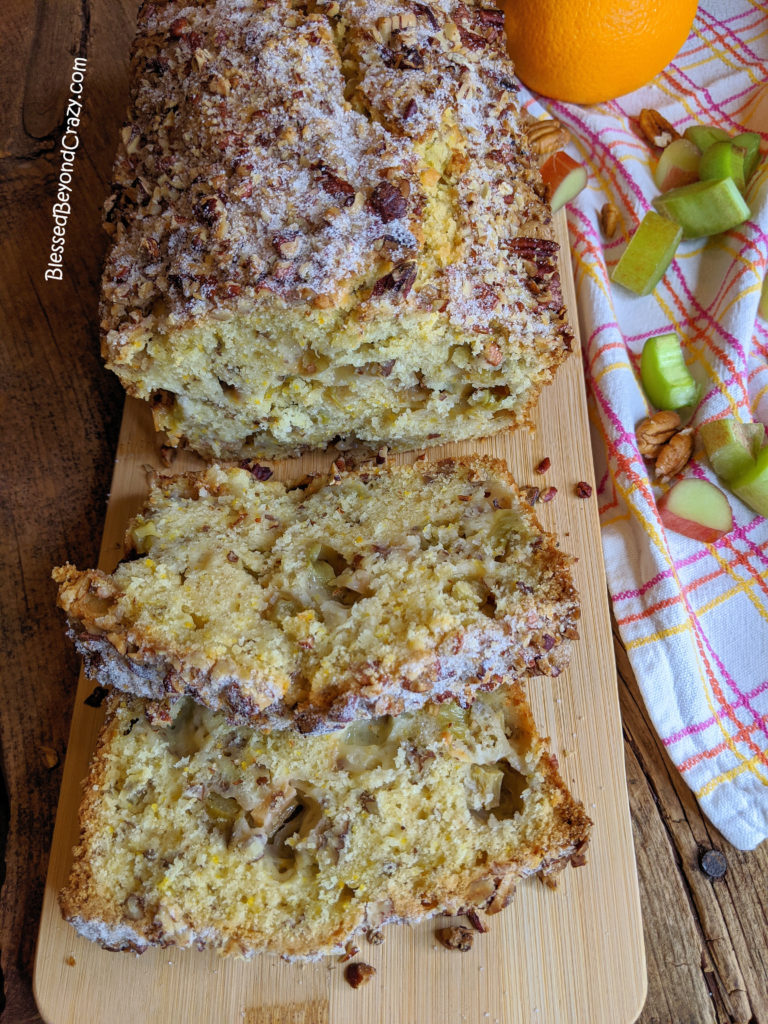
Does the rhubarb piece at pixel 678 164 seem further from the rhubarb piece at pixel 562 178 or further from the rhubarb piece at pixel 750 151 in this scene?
the rhubarb piece at pixel 562 178

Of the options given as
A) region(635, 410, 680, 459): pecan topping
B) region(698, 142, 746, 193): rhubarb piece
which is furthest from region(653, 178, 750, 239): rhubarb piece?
region(635, 410, 680, 459): pecan topping

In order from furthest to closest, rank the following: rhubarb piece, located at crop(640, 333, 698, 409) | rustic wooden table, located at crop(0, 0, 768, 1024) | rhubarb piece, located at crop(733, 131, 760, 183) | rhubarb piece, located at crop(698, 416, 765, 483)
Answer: rhubarb piece, located at crop(733, 131, 760, 183) → rhubarb piece, located at crop(640, 333, 698, 409) → rhubarb piece, located at crop(698, 416, 765, 483) → rustic wooden table, located at crop(0, 0, 768, 1024)

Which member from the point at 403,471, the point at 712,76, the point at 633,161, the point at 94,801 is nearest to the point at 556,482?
the point at 403,471

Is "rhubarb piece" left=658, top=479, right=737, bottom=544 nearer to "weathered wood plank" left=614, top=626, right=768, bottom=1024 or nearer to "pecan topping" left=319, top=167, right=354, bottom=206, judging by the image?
"weathered wood plank" left=614, top=626, right=768, bottom=1024

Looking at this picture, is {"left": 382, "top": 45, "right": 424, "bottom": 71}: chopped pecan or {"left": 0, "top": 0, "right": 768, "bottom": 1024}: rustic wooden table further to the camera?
{"left": 0, "top": 0, "right": 768, "bottom": 1024}: rustic wooden table

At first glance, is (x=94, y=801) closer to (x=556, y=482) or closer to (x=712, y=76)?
(x=556, y=482)
